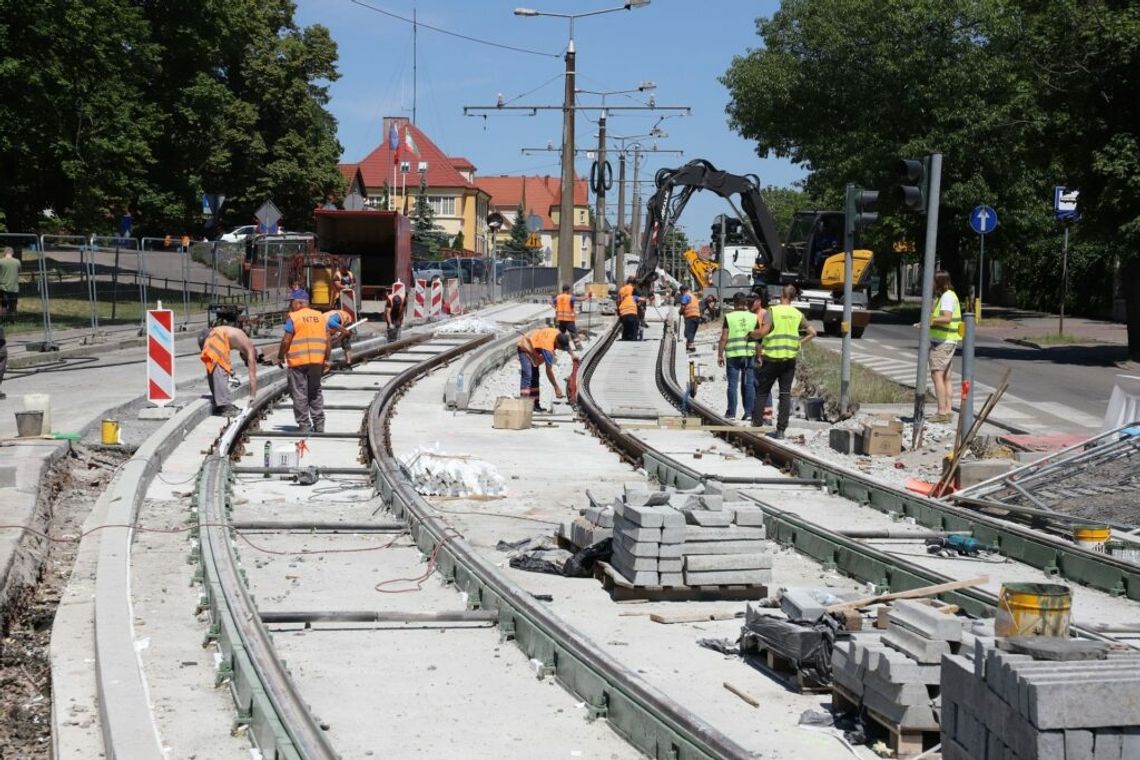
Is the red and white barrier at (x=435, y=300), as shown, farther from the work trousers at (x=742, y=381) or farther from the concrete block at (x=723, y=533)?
the concrete block at (x=723, y=533)

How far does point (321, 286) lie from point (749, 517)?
63.6ft

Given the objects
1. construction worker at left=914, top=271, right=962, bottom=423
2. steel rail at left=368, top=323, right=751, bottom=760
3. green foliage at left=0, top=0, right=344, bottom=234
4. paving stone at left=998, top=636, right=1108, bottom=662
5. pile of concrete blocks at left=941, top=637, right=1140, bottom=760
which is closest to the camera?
pile of concrete blocks at left=941, top=637, right=1140, bottom=760

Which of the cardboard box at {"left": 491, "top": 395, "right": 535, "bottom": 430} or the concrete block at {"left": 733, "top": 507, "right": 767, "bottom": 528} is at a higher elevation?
the concrete block at {"left": 733, "top": 507, "right": 767, "bottom": 528}

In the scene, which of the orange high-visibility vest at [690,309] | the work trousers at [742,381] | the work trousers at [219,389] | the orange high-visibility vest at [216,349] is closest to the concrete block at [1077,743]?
the orange high-visibility vest at [216,349]

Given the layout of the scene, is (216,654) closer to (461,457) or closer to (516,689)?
(516,689)

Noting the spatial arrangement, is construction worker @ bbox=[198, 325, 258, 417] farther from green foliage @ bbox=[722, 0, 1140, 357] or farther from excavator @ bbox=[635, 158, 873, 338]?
green foliage @ bbox=[722, 0, 1140, 357]

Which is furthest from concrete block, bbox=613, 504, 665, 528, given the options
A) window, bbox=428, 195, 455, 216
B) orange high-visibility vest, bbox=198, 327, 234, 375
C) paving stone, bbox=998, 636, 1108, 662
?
window, bbox=428, 195, 455, 216

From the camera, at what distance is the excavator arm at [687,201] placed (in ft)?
116

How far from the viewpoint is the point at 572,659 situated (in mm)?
6934

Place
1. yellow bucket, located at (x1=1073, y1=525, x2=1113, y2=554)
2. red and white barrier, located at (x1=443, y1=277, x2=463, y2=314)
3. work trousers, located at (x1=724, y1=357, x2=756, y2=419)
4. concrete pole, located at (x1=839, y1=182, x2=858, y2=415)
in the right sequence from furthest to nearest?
red and white barrier, located at (x1=443, y1=277, x2=463, y2=314) → work trousers, located at (x1=724, y1=357, x2=756, y2=419) → concrete pole, located at (x1=839, y1=182, x2=858, y2=415) → yellow bucket, located at (x1=1073, y1=525, x2=1113, y2=554)

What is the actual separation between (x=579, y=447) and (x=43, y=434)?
5775mm

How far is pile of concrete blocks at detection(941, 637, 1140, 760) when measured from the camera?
472cm

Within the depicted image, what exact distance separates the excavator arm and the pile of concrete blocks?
29.9 meters

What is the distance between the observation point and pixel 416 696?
6.88 metres
